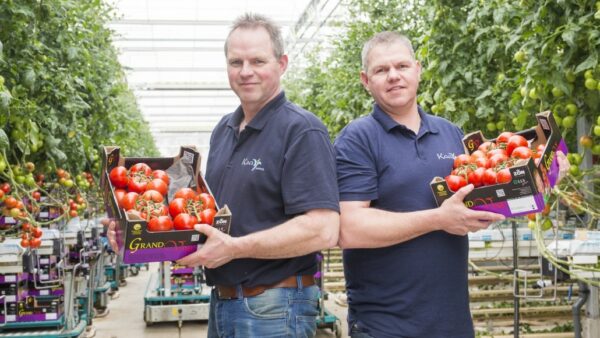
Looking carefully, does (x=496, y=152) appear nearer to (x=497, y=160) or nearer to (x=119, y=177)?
(x=497, y=160)

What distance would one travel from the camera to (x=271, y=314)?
2.08 metres

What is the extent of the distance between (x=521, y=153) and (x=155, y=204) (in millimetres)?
1103

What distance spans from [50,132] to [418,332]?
368cm

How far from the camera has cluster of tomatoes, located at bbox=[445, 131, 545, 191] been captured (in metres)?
2.00

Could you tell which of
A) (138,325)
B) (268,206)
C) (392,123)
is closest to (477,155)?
(392,123)

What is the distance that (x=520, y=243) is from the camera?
638 cm

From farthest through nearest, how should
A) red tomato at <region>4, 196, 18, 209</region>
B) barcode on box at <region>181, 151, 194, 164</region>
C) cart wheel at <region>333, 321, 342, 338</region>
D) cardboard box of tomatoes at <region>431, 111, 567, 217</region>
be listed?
cart wheel at <region>333, 321, 342, 338</region>, red tomato at <region>4, 196, 18, 209</region>, barcode on box at <region>181, 151, 194, 164</region>, cardboard box of tomatoes at <region>431, 111, 567, 217</region>

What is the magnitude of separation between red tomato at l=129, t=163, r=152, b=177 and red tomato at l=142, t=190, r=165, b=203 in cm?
12

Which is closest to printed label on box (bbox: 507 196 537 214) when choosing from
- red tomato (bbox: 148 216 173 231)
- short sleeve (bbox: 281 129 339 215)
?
short sleeve (bbox: 281 129 339 215)

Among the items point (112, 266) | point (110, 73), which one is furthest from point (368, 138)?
point (112, 266)

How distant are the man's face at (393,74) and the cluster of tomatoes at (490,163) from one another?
26 centimetres

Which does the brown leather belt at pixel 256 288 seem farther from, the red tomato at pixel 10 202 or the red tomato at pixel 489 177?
the red tomato at pixel 10 202

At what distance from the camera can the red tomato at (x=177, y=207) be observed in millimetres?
2061

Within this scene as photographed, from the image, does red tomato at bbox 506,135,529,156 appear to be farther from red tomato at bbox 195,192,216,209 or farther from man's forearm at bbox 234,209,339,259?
red tomato at bbox 195,192,216,209
